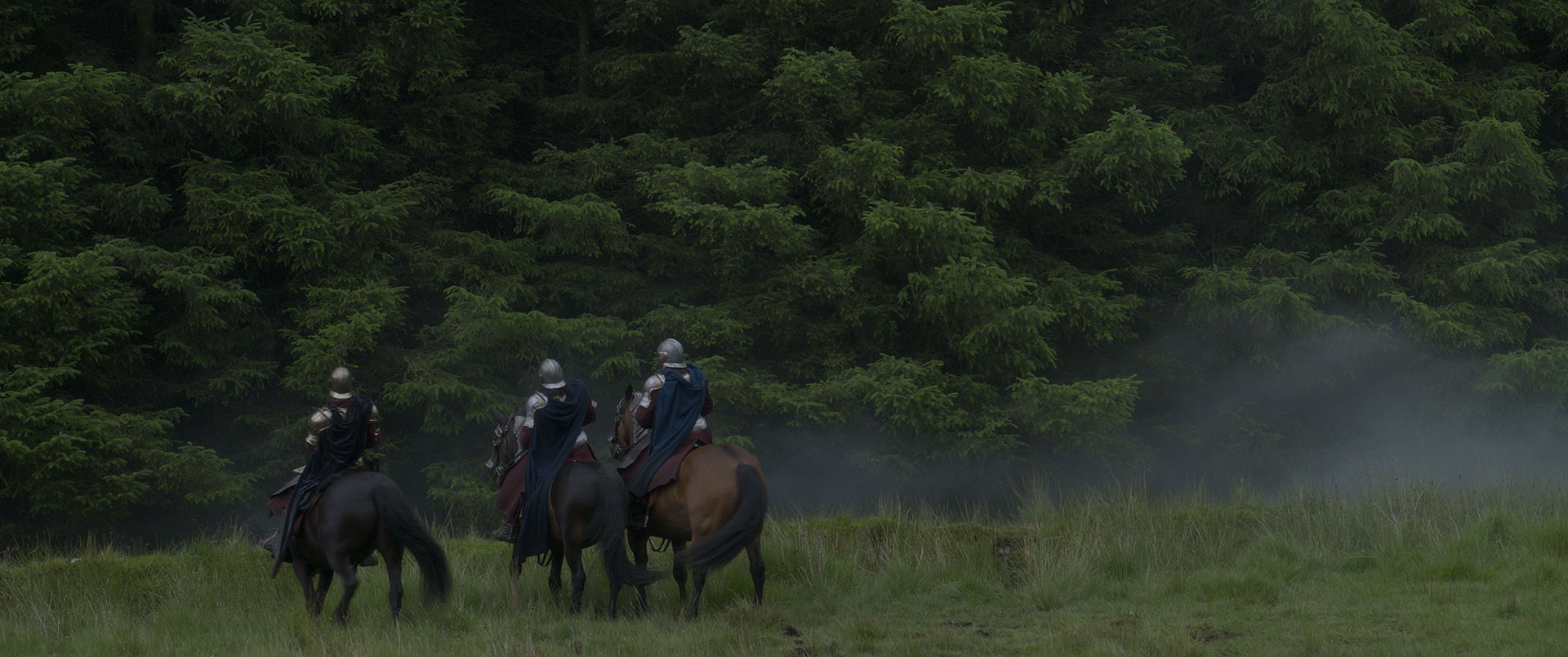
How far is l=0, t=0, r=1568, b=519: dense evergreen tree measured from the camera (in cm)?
1377

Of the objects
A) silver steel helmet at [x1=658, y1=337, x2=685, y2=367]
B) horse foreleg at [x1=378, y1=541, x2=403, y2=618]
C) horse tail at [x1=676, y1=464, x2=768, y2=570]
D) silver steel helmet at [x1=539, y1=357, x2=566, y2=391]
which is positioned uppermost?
silver steel helmet at [x1=658, y1=337, x2=685, y2=367]

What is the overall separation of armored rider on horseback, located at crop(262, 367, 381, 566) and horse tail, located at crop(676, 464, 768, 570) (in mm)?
2499

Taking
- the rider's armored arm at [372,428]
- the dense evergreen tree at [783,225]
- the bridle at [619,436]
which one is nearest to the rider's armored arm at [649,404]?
the bridle at [619,436]

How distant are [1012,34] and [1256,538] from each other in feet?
34.0

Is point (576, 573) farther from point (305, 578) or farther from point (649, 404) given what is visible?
point (305, 578)

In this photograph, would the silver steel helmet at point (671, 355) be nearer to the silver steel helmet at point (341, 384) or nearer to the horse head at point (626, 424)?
the horse head at point (626, 424)

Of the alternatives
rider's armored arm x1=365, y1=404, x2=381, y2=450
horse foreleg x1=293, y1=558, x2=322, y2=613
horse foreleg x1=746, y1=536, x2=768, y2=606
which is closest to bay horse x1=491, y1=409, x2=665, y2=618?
horse foreleg x1=746, y1=536, x2=768, y2=606

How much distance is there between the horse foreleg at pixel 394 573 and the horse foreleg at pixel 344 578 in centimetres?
23

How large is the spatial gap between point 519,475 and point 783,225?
6.53m

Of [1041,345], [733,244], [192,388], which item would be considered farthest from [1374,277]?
Answer: [192,388]

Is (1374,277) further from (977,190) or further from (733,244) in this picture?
(733,244)

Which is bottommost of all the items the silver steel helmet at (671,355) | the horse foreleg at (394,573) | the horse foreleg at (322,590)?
the horse foreleg at (322,590)

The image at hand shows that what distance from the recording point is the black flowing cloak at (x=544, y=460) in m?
8.55

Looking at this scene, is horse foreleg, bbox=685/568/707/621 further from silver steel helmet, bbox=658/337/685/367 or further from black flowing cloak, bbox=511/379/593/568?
silver steel helmet, bbox=658/337/685/367
